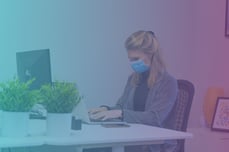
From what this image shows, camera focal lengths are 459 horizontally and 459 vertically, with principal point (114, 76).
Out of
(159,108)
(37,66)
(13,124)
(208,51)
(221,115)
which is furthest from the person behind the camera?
(208,51)

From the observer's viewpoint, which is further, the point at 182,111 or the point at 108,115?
the point at 182,111

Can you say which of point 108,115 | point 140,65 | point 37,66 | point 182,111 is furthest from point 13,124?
point 182,111

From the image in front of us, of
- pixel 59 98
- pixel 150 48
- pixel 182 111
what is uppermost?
pixel 150 48

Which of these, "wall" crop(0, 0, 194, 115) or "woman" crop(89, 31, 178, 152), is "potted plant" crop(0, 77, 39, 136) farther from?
"wall" crop(0, 0, 194, 115)

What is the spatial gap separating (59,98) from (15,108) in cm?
20

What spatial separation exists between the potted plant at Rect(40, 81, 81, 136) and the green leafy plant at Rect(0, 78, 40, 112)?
0.07 meters

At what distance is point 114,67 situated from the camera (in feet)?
12.6

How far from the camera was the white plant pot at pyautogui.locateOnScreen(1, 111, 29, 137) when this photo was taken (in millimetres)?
2002

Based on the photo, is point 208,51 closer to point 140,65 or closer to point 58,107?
point 140,65

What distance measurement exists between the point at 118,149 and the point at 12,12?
179 cm

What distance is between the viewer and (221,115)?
3.65 m

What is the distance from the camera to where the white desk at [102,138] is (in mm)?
1899

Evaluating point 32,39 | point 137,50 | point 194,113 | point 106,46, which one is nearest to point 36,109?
point 137,50
